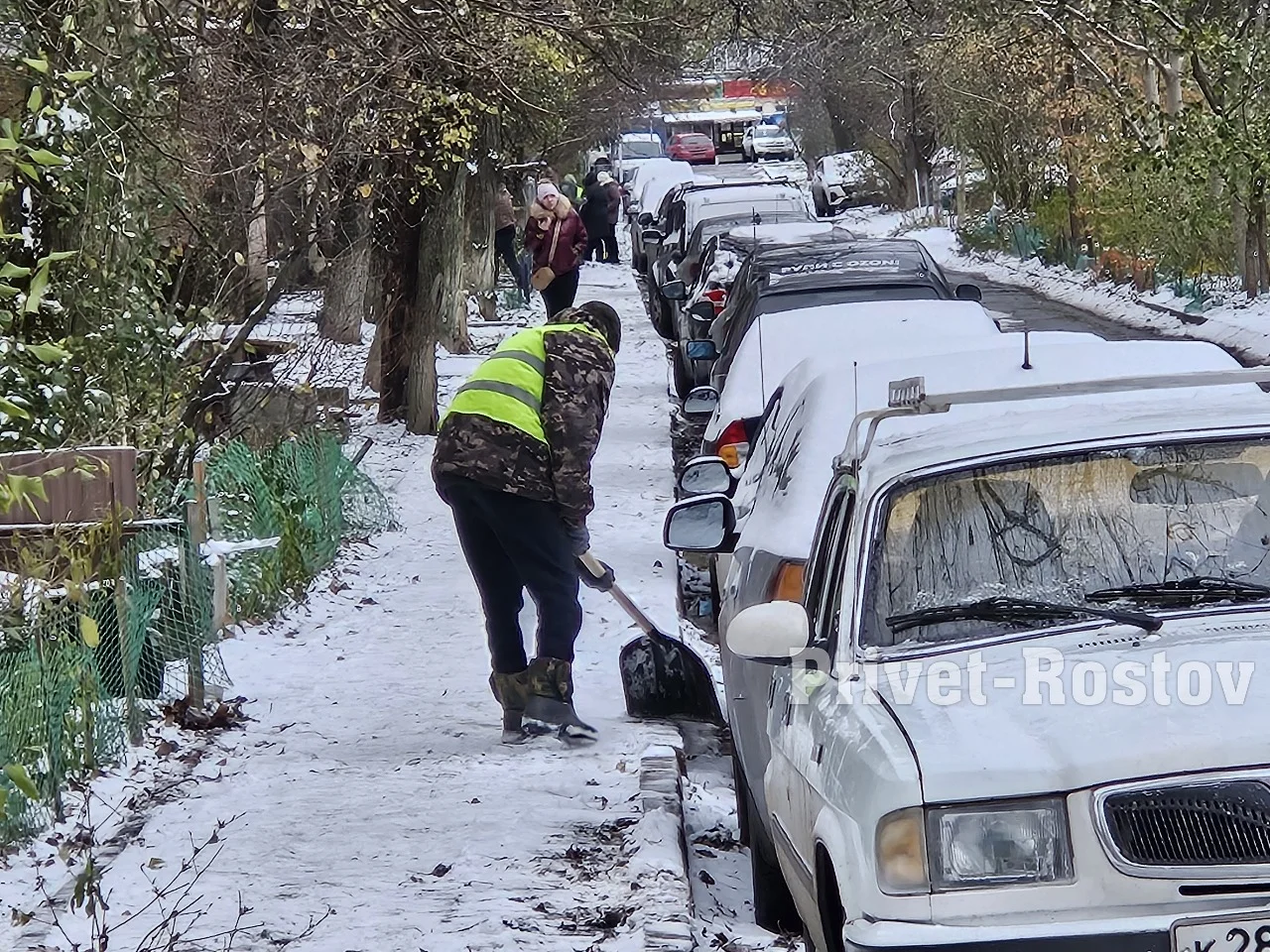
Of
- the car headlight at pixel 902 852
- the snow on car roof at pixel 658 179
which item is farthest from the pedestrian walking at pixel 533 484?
the snow on car roof at pixel 658 179

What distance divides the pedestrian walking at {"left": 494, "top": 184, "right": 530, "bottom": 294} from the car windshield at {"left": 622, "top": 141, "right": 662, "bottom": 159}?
1357 inches

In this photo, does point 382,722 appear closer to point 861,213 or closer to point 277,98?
point 277,98

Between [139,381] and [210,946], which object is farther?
[139,381]

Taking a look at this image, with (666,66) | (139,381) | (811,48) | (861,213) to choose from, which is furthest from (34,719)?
(861,213)

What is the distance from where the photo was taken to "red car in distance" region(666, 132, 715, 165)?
78.4m

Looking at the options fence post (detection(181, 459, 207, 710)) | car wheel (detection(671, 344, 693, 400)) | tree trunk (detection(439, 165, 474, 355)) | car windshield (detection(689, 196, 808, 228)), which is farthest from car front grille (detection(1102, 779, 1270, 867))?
car windshield (detection(689, 196, 808, 228))

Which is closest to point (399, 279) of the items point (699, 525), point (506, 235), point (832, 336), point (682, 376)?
point (682, 376)

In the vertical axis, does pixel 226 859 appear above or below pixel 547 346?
below

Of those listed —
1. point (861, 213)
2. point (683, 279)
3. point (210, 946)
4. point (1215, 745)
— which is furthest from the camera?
point (861, 213)

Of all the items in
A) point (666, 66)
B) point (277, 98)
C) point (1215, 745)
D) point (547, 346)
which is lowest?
point (1215, 745)

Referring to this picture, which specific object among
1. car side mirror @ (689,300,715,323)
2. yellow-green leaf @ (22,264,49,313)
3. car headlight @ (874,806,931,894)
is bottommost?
car headlight @ (874,806,931,894)

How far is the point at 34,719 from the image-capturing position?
6.47 metres

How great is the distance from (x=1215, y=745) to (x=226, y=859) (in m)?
3.59

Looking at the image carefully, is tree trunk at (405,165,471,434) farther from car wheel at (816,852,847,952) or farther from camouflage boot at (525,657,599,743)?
car wheel at (816,852,847,952)
